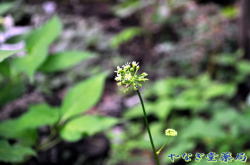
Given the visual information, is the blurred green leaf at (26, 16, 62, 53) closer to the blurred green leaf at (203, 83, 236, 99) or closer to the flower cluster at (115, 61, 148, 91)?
the flower cluster at (115, 61, 148, 91)

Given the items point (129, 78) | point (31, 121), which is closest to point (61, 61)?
point (31, 121)

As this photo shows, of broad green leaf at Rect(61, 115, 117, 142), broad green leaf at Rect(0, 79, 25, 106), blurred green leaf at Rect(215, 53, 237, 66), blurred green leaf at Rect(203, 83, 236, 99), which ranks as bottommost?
broad green leaf at Rect(61, 115, 117, 142)

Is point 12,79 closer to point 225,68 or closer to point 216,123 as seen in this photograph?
point 216,123

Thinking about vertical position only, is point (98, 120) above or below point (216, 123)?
below

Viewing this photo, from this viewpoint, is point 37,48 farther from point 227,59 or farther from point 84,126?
point 227,59

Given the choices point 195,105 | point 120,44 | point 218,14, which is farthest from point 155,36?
point 195,105

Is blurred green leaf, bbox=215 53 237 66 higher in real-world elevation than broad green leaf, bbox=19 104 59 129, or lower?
higher

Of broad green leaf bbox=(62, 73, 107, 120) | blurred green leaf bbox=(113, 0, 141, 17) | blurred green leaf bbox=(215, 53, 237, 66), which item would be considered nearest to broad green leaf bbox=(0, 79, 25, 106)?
broad green leaf bbox=(62, 73, 107, 120)
